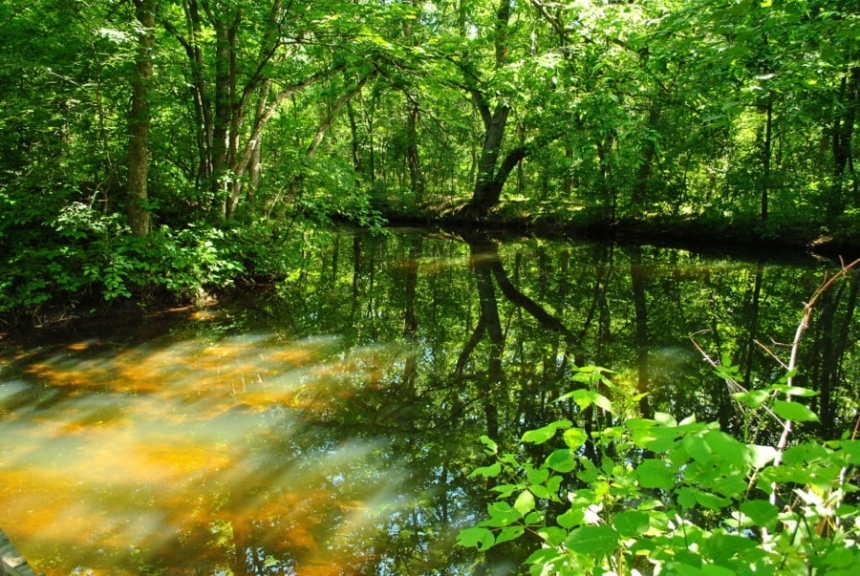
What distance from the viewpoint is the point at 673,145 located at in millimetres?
14742

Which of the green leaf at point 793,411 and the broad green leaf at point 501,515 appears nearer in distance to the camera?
the green leaf at point 793,411

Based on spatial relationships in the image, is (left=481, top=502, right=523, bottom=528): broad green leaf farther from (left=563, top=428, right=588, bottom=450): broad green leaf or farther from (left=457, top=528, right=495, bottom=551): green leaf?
(left=563, top=428, right=588, bottom=450): broad green leaf

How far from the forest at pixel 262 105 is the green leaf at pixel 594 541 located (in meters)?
2.72

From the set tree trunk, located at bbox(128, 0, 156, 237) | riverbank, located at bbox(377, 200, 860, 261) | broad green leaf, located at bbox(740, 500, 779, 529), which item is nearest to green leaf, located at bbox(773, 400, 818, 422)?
broad green leaf, located at bbox(740, 500, 779, 529)

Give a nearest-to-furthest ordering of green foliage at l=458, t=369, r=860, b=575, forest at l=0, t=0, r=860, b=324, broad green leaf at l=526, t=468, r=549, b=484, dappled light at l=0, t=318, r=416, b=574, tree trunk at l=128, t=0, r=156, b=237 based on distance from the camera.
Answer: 1. green foliage at l=458, t=369, r=860, b=575
2. broad green leaf at l=526, t=468, r=549, b=484
3. dappled light at l=0, t=318, r=416, b=574
4. forest at l=0, t=0, r=860, b=324
5. tree trunk at l=128, t=0, r=156, b=237

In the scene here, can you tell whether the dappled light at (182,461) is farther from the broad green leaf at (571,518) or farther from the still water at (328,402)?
the broad green leaf at (571,518)

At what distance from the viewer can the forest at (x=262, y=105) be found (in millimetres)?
5637

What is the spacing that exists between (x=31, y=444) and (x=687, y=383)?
19.6 ft

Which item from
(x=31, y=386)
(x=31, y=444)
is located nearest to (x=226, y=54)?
(x=31, y=386)

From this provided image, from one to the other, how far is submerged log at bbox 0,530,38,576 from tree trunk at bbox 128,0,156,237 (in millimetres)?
6175

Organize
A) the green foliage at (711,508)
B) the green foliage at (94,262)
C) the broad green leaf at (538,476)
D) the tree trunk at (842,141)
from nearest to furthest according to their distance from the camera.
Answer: the green foliage at (711,508) < the broad green leaf at (538,476) < the green foliage at (94,262) < the tree trunk at (842,141)

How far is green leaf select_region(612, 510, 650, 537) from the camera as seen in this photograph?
4.02 ft

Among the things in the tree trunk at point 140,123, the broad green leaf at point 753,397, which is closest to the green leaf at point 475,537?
the broad green leaf at point 753,397

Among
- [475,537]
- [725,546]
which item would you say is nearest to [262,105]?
[475,537]
